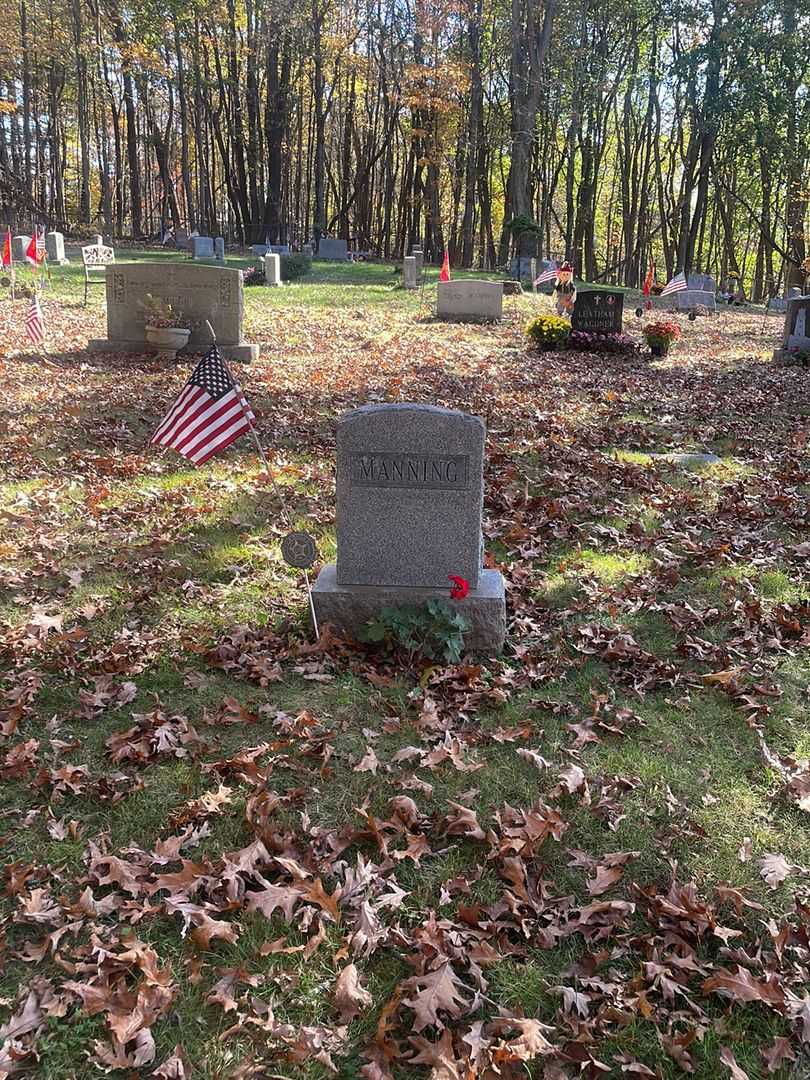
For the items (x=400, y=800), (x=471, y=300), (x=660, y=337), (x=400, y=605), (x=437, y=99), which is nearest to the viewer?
(x=400, y=800)

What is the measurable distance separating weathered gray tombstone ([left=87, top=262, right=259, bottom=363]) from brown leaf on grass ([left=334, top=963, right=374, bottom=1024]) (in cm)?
1302

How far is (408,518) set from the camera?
5.11m

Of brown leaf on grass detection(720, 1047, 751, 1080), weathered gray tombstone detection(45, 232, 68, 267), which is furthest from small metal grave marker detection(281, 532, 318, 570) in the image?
weathered gray tombstone detection(45, 232, 68, 267)

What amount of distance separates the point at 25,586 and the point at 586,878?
4486mm

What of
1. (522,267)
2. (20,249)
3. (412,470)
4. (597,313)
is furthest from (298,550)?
(522,267)

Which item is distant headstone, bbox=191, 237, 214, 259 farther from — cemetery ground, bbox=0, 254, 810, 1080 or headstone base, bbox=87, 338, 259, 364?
cemetery ground, bbox=0, 254, 810, 1080

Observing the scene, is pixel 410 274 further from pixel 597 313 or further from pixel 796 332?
pixel 796 332

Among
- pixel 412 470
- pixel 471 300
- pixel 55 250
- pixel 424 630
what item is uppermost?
pixel 55 250

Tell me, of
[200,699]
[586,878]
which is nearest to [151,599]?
[200,699]

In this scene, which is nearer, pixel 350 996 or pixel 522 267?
pixel 350 996

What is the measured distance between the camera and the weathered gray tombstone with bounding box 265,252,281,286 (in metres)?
28.2

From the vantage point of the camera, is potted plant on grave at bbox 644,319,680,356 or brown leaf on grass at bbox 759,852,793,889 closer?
brown leaf on grass at bbox 759,852,793,889

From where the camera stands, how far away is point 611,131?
52.9m

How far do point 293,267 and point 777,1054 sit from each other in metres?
30.4
